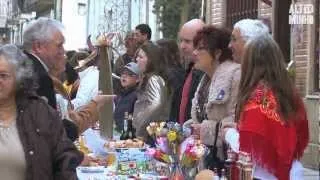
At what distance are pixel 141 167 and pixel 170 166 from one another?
1.83ft

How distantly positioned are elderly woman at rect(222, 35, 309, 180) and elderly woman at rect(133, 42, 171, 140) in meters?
1.87

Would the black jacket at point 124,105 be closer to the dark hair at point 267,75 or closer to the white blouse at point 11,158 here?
the dark hair at point 267,75

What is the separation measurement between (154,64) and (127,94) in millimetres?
783

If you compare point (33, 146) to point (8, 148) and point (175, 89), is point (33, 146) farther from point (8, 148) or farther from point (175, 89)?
point (175, 89)

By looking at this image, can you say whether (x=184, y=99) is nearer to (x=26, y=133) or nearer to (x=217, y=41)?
(x=217, y=41)

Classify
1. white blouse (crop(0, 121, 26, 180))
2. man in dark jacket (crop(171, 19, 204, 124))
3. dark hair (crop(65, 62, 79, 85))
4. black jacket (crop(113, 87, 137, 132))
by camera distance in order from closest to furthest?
white blouse (crop(0, 121, 26, 180)) → man in dark jacket (crop(171, 19, 204, 124)) → black jacket (crop(113, 87, 137, 132)) → dark hair (crop(65, 62, 79, 85))

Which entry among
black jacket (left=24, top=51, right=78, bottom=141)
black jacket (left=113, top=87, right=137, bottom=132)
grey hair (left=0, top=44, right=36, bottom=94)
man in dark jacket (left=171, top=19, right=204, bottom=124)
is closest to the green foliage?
black jacket (left=113, top=87, right=137, bottom=132)

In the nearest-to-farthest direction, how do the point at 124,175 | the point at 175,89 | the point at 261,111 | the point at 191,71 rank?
the point at 261,111, the point at 124,175, the point at 191,71, the point at 175,89

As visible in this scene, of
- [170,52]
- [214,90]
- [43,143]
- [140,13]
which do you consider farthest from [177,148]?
[140,13]

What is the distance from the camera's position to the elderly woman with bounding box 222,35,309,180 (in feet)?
14.9

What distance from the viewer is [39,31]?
522 cm

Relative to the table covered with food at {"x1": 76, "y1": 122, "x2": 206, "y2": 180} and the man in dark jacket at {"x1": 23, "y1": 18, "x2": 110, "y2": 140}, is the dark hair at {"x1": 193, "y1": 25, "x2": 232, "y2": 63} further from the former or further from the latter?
the man in dark jacket at {"x1": 23, "y1": 18, "x2": 110, "y2": 140}

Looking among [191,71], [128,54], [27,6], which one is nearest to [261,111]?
[191,71]

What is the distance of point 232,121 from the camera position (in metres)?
5.15
